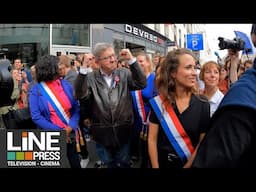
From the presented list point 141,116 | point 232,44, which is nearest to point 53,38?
point 141,116

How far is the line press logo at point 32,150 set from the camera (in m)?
2.42

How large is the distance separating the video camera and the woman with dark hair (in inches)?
50.2

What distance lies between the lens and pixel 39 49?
960cm

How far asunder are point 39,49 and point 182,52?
8180mm

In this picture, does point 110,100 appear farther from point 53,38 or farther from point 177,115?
point 53,38

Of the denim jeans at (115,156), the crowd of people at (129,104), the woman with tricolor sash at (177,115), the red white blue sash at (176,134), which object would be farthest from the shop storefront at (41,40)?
the red white blue sash at (176,134)

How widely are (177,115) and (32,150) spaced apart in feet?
3.83

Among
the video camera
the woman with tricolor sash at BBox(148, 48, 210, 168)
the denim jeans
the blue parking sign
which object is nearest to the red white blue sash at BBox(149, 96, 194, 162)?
the woman with tricolor sash at BBox(148, 48, 210, 168)

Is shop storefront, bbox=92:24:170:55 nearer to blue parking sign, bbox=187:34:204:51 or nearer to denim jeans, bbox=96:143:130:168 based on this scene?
blue parking sign, bbox=187:34:204:51

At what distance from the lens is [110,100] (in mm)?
2732

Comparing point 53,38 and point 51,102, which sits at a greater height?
point 53,38

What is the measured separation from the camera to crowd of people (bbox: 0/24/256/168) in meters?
1.89
